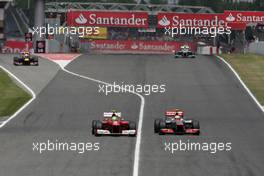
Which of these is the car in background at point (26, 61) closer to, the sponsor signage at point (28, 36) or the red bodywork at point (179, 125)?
the sponsor signage at point (28, 36)

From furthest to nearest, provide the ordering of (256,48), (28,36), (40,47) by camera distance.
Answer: (40,47) < (28,36) < (256,48)

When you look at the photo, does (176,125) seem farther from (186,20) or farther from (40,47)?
(186,20)

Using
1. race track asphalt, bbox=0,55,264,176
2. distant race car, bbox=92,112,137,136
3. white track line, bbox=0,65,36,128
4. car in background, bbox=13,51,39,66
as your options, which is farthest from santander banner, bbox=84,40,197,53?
distant race car, bbox=92,112,137,136

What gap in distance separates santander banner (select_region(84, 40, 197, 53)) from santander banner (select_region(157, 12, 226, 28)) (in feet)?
10.9

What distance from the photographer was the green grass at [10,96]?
43.7m

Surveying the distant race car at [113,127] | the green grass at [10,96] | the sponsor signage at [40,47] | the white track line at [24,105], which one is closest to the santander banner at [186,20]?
the sponsor signage at [40,47]

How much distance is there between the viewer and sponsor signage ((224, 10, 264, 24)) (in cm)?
9775

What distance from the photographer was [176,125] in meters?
32.2

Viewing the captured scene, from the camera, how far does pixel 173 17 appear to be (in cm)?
9625

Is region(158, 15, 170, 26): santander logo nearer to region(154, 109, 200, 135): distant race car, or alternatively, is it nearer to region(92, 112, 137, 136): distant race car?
region(154, 109, 200, 135): distant race car

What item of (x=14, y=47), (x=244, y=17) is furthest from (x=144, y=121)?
(x=244, y=17)

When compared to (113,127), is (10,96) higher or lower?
lower

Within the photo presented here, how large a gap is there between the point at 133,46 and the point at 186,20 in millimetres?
6829

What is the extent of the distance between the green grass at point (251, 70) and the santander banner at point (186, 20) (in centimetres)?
2034
